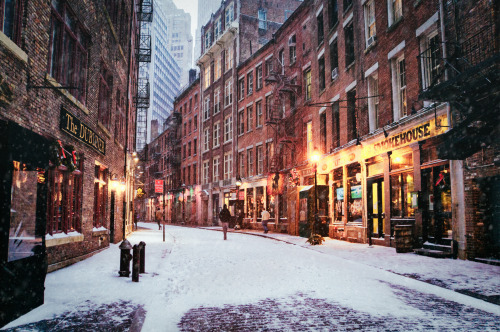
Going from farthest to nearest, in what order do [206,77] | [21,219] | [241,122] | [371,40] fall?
[206,77]
[241,122]
[371,40]
[21,219]

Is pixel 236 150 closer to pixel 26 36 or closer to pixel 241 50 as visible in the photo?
pixel 241 50

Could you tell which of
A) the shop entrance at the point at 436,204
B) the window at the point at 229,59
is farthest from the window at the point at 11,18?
the window at the point at 229,59

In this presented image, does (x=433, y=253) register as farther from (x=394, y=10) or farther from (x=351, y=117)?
(x=394, y=10)

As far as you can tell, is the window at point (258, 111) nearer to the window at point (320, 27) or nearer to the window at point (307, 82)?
the window at point (307, 82)

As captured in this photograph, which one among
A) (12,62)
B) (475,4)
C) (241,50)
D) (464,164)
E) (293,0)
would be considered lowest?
(464,164)

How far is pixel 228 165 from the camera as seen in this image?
A: 133ft

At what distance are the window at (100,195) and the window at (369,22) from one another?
41.1 ft

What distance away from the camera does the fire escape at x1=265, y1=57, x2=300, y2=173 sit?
2833 cm

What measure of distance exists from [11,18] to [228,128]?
3364 centimetres

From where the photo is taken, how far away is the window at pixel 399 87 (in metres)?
16.3

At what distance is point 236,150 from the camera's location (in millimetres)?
38312

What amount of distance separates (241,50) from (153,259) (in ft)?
102

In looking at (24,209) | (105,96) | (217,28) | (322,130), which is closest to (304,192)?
(322,130)

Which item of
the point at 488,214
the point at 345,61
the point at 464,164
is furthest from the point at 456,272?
the point at 345,61
